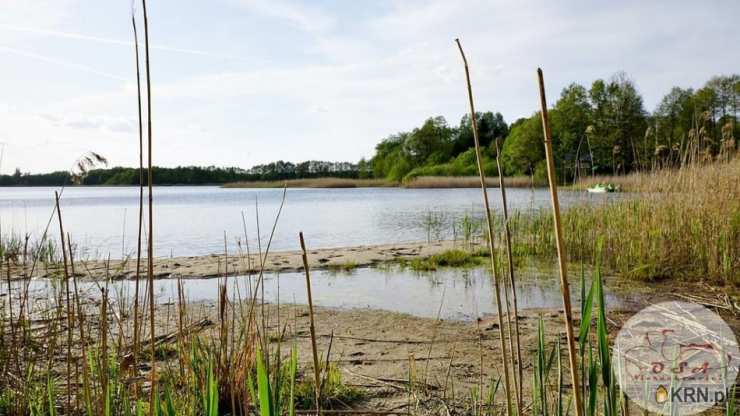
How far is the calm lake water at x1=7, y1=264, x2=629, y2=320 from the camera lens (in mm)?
4711

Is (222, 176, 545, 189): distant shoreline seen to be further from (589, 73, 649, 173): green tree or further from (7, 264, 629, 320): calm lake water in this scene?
(7, 264, 629, 320): calm lake water

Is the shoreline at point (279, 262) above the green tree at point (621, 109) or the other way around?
the other way around

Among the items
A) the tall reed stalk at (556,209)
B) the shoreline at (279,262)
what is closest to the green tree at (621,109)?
the shoreline at (279,262)

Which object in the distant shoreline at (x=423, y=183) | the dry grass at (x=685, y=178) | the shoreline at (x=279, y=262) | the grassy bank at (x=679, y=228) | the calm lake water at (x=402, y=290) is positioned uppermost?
the distant shoreline at (x=423, y=183)

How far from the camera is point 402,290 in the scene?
5.62 m

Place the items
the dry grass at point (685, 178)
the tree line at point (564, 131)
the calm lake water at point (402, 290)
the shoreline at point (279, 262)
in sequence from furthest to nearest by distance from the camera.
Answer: the tree line at point (564, 131)
the shoreline at point (279, 262)
the dry grass at point (685, 178)
the calm lake water at point (402, 290)

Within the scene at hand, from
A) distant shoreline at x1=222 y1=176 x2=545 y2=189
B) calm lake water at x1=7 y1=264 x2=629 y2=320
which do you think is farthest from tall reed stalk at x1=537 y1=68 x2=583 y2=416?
distant shoreline at x1=222 y1=176 x2=545 y2=189

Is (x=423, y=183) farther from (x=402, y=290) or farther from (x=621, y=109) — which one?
(x=402, y=290)

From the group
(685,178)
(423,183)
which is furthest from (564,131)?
(423,183)

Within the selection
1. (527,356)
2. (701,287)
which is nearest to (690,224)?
(701,287)

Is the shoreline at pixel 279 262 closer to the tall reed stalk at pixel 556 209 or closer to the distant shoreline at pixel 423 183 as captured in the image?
the tall reed stalk at pixel 556 209

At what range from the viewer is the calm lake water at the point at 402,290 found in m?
4.71

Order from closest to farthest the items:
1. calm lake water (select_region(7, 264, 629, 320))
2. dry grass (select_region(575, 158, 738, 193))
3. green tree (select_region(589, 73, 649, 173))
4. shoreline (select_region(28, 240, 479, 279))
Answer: calm lake water (select_region(7, 264, 629, 320)) < dry grass (select_region(575, 158, 738, 193)) < shoreline (select_region(28, 240, 479, 279)) < green tree (select_region(589, 73, 649, 173))

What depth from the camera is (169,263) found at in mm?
7605
